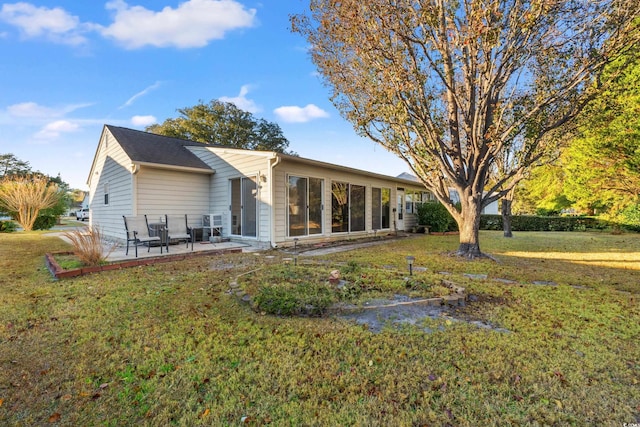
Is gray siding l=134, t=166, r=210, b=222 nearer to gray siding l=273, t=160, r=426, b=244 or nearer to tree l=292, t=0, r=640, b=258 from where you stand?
gray siding l=273, t=160, r=426, b=244

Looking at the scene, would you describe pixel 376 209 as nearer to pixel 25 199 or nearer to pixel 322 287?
pixel 322 287

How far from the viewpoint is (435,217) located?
584 inches

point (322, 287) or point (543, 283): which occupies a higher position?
point (322, 287)

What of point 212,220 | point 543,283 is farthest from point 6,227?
point 543,283

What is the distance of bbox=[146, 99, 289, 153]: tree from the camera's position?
2627 cm

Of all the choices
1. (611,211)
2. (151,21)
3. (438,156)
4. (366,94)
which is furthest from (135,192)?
(611,211)

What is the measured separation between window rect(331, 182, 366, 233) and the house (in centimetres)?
4

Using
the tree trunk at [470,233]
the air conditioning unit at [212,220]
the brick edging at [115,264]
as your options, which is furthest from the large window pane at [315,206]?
the tree trunk at [470,233]

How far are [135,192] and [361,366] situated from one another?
8.61 m

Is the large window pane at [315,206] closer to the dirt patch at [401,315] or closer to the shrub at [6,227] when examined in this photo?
the dirt patch at [401,315]

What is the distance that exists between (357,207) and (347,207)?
67 cm

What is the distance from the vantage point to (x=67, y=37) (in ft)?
30.4

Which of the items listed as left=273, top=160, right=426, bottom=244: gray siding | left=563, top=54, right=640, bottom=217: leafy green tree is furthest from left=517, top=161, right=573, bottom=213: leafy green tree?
left=273, top=160, right=426, bottom=244: gray siding

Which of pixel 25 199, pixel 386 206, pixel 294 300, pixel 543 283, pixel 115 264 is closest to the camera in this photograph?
pixel 294 300
